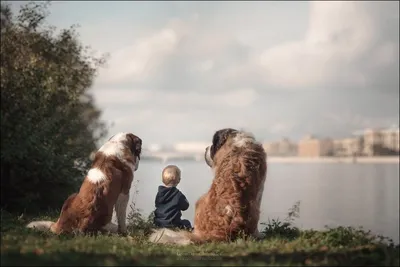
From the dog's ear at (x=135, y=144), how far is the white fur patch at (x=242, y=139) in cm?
175

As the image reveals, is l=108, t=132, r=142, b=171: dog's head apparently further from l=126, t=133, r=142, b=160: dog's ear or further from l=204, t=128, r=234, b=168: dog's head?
l=204, t=128, r=234, b=168: dog's head

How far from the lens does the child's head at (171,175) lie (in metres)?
11.3

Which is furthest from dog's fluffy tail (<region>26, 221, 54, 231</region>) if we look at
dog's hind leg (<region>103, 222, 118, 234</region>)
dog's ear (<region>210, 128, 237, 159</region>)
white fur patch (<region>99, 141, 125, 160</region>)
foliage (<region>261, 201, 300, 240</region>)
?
foliage (<region>261, 201, 300, 240</region>)

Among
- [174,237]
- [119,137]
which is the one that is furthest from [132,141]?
[174,237]

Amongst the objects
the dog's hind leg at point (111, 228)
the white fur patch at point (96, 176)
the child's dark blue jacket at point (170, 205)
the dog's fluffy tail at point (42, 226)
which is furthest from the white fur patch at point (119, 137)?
the dog's fluffy tail at point (42, 226)

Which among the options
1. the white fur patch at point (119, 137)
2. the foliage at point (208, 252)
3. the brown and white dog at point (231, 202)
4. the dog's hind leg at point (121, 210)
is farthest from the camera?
the white fur patch at point (119, 137)

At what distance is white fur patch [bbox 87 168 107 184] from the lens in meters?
10.3

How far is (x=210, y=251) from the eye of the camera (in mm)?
9305

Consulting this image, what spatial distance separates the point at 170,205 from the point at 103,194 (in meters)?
1.47

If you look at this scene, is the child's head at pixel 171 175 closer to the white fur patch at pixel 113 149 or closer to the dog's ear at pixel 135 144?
the dog's ear at pixel 135 144

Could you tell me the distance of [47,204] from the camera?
16.4m

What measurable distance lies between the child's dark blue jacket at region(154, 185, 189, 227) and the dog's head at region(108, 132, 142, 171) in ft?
2.40

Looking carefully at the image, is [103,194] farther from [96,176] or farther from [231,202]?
[231,202]

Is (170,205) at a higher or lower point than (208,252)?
higher
